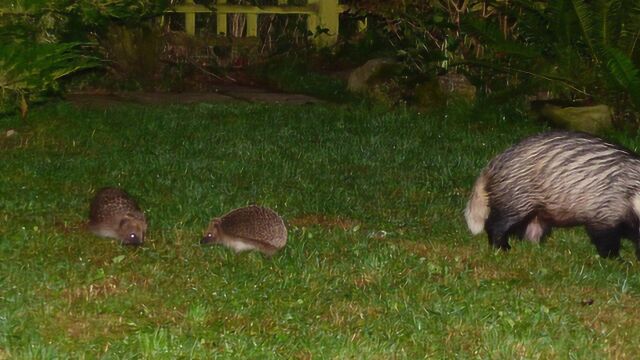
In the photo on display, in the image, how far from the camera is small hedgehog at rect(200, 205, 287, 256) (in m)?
7.52

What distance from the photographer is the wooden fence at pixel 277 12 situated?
17938 millimetres

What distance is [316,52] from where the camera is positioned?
18.5 meters

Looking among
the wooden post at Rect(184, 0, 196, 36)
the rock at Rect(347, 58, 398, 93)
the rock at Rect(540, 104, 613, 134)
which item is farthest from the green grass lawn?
the wooden post at Rect(184, 0, 196, 36)

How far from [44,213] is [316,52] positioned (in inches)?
412

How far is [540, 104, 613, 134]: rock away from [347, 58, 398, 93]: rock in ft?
10.8

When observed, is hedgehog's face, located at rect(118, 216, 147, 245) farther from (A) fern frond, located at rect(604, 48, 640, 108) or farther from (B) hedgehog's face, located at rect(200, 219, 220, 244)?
(A) fern frond, located at rect(604, 48, 640, 108)

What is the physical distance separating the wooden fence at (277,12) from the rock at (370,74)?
2.83 m

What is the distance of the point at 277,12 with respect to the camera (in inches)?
722

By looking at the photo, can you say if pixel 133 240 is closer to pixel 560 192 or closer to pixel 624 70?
pixel 560 192

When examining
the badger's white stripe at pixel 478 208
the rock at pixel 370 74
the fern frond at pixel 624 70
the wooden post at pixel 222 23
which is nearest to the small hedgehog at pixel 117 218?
the badger's white stripe at pixel 478 208

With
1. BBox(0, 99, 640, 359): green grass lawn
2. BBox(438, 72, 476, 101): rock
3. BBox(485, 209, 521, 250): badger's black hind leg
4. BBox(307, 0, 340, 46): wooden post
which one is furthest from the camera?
BBox(307, 0, 340, 46): wooden post

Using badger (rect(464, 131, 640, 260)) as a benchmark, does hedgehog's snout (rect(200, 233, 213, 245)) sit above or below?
below

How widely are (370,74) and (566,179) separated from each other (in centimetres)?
784

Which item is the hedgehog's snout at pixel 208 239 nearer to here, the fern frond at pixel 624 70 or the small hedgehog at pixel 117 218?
the small hedgehog at pixel 117 218
